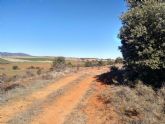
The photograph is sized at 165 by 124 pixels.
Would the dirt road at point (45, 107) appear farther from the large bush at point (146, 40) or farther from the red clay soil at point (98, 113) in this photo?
the large bush at point (146, 40)

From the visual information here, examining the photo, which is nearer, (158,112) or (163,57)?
(158,112)

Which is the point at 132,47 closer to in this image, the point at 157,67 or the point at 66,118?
the point at 157,67

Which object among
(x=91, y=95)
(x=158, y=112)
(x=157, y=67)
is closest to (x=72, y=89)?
(x=91, y=95)

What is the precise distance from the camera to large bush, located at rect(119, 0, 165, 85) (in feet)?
69.4

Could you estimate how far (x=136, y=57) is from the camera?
22.8 m

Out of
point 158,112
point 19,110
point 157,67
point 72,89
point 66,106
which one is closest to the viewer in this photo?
point 158,112

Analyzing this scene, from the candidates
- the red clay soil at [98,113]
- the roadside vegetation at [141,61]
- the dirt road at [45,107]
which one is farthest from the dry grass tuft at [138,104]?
the dirt road at [45,107]

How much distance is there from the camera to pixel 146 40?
21.8 m

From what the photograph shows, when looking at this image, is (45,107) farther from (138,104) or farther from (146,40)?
(146,40)

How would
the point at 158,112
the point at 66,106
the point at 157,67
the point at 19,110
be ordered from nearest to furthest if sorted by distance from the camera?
1. the point at 158,112
2. the point at 19,110
3. the point at 66,106
4. the point at 157,67

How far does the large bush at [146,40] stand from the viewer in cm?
2116

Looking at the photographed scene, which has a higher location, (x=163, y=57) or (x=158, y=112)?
(x=163, y=57)

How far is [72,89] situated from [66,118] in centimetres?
972

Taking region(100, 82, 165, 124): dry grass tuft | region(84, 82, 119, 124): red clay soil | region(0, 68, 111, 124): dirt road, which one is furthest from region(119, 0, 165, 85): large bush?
region(84, 82, 119, 124): red clay soil
